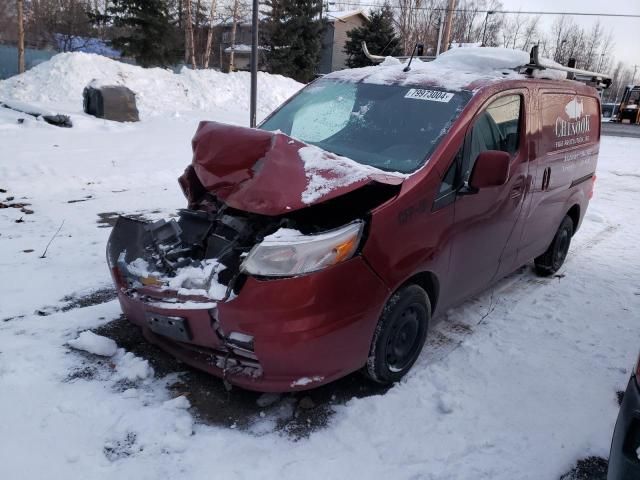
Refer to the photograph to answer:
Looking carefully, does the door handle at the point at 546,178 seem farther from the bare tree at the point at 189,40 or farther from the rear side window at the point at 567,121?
the bare tree at the point at 189,40

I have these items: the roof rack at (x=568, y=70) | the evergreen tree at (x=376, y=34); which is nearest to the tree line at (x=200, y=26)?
the evergreen tree at (x=376, y=34)

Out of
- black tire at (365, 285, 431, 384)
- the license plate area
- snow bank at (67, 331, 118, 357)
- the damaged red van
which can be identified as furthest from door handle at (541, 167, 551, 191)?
snow bank at (67, 331, 118, 357)

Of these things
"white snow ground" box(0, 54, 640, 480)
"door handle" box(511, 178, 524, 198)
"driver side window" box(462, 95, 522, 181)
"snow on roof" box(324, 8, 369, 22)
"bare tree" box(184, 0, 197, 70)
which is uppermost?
"snow on roof" box(324, 8, 369, 22)

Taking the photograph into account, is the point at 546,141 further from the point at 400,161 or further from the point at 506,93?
the point at 400,161

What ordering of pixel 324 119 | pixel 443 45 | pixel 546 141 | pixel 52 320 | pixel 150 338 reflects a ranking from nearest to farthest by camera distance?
1. pixel 150 338
2. pixel 52 320
3. pixel 324 119
4. pixel 546 141
5. pixel 443 45

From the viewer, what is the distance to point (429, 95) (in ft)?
11.7

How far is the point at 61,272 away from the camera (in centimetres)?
443

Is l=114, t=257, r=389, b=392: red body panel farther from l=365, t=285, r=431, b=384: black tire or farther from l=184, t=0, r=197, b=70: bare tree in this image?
l=184, t=0, r=197, b=70: bare tree

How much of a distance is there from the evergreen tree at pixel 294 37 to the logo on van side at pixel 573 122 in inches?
1113

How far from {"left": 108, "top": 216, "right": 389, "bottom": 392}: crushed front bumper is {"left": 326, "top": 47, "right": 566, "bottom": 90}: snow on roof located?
180 centimetres

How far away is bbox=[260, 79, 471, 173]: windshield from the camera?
329 cm

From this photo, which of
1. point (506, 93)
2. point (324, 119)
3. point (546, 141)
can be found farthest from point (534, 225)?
point (324, 119)

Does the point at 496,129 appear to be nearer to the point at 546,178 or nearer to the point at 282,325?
the point at 546,178

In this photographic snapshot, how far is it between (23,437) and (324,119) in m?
2.88
